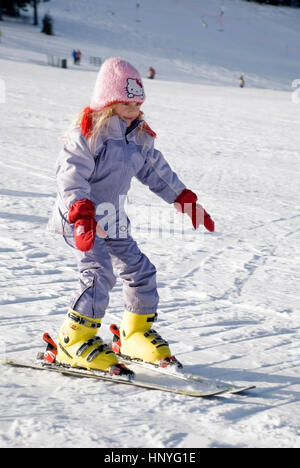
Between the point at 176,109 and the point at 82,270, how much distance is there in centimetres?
1312

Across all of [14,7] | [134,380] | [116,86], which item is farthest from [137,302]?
[14,7]

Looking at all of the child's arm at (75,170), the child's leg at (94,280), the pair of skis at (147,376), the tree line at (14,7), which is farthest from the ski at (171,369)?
the tree line at (14,7)

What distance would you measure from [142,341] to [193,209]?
0.72 meters

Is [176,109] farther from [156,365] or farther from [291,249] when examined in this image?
[156,365]

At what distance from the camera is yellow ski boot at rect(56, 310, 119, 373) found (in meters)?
3.42

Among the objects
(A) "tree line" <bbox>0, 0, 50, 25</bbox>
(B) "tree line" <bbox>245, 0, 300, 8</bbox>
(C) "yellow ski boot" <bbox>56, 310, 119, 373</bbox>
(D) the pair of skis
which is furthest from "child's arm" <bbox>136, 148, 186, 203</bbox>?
(B) "tree line" <bbox>245, 0, 300, 8</bbox>

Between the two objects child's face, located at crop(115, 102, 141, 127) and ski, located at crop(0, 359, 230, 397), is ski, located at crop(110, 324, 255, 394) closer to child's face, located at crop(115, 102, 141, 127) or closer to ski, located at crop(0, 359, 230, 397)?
ski, located at crop(0, 359, 230, 397)

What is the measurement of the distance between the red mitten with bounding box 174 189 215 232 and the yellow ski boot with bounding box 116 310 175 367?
533mm

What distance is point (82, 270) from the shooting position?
3.43m

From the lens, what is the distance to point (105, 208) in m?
3.46

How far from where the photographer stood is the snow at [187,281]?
2.86 m

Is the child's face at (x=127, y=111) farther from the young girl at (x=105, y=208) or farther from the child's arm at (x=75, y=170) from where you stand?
the child's arm at (x=75, y=170)

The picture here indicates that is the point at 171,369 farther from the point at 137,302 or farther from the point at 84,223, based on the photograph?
the point at 84,223

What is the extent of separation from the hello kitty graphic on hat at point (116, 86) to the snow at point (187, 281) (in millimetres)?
1307
